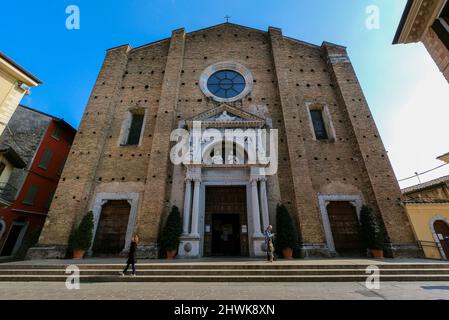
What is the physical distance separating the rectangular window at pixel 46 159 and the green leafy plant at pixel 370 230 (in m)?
21.6

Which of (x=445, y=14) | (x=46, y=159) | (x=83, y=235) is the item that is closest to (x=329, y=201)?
(x=445, y=14)

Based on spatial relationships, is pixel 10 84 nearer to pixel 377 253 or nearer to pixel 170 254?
pixel 170 254

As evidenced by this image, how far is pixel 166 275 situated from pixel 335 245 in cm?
804

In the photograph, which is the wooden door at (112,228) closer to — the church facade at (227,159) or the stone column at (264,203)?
the church facade at (227,159)

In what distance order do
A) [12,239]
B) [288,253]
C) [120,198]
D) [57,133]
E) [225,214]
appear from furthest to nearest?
[57,133]
[12,239]
[225,214]
[120,198]
[288,253]

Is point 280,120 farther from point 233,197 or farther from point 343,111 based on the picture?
point 233,197

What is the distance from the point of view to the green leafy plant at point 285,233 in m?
9.03

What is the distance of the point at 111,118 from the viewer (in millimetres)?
12953

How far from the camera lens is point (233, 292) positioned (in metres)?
4.64

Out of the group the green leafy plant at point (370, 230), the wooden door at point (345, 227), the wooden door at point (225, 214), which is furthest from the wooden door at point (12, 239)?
the green leafy plant at point (370, 230)

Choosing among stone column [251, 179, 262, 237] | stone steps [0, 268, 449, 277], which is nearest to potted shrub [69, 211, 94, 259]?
stone steps [0, 268, 449, 277]

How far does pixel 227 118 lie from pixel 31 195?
15.5 meters

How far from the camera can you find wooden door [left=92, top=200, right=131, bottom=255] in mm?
10039
